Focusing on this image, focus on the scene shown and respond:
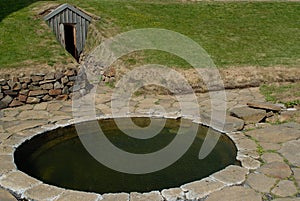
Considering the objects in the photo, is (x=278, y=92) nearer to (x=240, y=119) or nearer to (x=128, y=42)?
(x=240, y=119)

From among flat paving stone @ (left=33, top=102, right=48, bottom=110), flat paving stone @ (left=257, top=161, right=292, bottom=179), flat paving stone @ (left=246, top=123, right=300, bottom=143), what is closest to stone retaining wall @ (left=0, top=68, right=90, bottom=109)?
flat paving stone @ (left=33, top=102, right=48, bottom=110)

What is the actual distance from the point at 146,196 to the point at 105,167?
124 centimetres

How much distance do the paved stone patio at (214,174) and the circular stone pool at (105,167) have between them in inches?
8.3

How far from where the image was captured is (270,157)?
18.4ft

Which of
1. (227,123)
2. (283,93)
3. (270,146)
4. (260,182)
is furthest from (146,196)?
(283,93)

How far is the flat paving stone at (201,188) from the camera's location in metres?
4.68

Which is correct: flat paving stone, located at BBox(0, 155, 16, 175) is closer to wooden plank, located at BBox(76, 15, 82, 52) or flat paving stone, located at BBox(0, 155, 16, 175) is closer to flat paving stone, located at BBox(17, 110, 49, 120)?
flat paving stone, located at BBox(17, 110, 49, 120)

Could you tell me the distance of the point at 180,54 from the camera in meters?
10.0

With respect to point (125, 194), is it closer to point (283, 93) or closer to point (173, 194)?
point (173, 194)

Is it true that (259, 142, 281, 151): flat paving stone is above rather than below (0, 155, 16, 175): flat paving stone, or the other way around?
above

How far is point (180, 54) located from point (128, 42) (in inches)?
58.7

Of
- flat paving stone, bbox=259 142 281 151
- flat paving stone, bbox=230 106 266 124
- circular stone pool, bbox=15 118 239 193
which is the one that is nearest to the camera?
circular stone pool, bbox=15 118 239 193

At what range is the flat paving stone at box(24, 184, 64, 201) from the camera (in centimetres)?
464

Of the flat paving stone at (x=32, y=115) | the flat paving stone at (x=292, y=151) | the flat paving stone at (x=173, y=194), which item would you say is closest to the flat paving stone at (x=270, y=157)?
the flat paving stone at (x=292, y=151)
